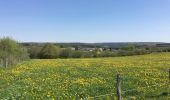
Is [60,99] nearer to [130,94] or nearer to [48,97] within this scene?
[48,97]

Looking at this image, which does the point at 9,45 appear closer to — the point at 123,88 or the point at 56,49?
the point at 56,49

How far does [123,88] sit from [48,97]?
→ 17.7ft

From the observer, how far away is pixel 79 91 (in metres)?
17.3

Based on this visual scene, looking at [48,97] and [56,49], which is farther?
[56,49]

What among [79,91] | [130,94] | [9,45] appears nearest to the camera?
[130,94]

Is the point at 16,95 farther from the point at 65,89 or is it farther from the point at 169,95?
the point at 169,95

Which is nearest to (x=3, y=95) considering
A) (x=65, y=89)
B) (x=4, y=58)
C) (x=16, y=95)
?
(x=16, y=95)

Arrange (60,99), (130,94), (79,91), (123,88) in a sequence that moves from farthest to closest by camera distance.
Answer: (123,88) < (79,91) < (130,94) < (60,99)

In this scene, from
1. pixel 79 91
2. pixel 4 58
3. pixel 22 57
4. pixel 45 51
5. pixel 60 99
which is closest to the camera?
pixel 60 99

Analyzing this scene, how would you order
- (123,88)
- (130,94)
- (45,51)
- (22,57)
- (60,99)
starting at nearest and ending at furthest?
(60,99) < (130,94) < (123,88) < (22,57) < (45,51)

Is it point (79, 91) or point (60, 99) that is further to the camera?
point (79, 91)

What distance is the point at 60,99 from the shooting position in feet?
48.6

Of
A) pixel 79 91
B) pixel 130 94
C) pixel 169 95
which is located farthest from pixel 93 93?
pixel 169 95

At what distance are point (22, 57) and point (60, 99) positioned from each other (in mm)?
63371
